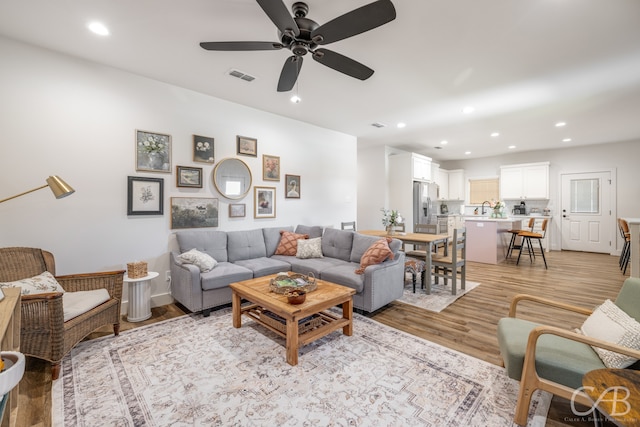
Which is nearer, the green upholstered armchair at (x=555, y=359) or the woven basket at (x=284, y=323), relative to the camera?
the green upholstered armchair at (x=555, y=359)

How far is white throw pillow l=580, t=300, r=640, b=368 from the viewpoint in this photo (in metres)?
1.47

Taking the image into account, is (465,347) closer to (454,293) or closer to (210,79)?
(454,293)

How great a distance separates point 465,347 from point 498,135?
5225 millimetres

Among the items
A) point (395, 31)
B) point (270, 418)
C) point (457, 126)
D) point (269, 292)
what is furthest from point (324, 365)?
point (457, 126)

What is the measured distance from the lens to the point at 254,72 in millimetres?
3301

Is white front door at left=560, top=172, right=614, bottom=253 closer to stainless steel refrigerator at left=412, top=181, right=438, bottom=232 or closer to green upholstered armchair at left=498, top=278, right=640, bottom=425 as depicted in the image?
stainless steel refrigerator at left=412, top=181, right=438, bottom=232

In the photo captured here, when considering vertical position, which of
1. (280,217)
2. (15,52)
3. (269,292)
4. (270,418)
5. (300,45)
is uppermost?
(15,52)

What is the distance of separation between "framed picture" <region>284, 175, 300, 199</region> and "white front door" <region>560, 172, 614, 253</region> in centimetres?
741

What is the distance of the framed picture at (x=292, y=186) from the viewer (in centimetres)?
501

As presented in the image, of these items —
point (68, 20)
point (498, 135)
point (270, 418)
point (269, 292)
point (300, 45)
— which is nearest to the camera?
point (270, 418)

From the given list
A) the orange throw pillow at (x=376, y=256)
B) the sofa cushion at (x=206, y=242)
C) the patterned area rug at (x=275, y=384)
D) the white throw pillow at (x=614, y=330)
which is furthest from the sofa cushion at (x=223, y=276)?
the white throw pillow at (x=614, y=330)

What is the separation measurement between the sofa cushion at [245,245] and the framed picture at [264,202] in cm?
34

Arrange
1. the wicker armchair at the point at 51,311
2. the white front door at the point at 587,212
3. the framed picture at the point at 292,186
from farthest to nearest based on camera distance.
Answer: the white front door at the point at 587,212 → the framed picture at the point at 292,186 → the wicker armchair at the point at 51,311

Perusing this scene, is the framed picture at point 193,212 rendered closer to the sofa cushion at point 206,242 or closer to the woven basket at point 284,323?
the sofa cushion at point 206,242
